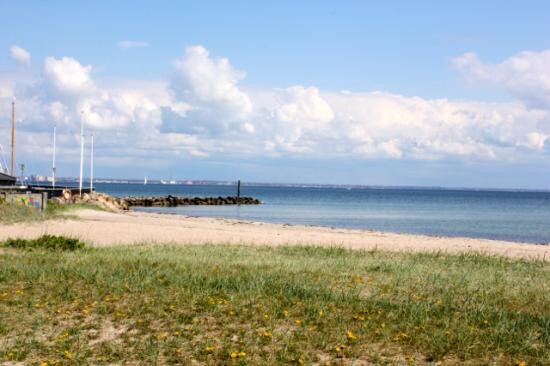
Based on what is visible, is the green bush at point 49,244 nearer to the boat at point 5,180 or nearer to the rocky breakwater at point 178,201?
the boat at point 5,180

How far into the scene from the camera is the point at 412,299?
10750 mm

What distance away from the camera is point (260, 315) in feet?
30.4

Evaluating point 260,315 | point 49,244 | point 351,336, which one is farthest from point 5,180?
point 351,336

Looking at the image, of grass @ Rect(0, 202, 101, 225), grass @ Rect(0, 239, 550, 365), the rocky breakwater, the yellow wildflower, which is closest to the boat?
grass @ Rect(0, 202, 101, 225)

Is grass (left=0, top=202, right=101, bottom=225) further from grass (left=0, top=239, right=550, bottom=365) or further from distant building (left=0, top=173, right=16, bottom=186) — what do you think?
distant building (left=0, top=173, right=16, bottom=186)

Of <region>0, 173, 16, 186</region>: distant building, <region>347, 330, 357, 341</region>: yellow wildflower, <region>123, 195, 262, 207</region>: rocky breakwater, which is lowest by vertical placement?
<region>123, 195, 262, 207</region>: rocky breakwater

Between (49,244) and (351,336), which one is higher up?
(49,244)

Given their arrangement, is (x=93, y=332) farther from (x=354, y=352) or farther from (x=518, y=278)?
(x=518, y=278)

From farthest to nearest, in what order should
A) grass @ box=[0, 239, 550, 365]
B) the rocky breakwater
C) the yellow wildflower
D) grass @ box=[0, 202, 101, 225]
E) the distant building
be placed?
the rocky breakwater, the distant building, grass @ box=[0, 202, 101, 225], the yellow wildflower, grass @ box=[0, 239, 550, 365]

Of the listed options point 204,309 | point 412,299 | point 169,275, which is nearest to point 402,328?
point 412,299

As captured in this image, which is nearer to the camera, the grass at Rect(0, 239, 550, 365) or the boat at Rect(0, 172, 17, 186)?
the grass at Rect(0, 239, 550, 365)

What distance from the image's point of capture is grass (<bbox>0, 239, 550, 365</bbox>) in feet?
26.0

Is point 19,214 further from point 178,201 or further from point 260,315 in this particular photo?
point 178,201

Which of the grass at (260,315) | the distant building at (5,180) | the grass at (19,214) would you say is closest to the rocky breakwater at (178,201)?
the distant building at (5,180)
